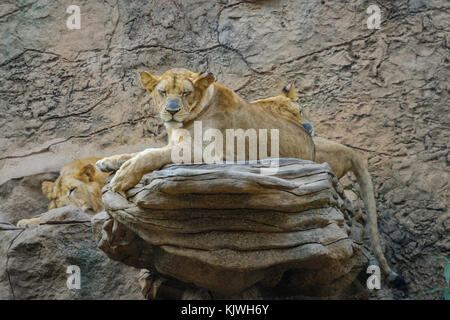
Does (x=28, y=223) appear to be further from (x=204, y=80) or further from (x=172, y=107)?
(x=204, y=80)

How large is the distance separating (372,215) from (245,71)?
212 centimetres

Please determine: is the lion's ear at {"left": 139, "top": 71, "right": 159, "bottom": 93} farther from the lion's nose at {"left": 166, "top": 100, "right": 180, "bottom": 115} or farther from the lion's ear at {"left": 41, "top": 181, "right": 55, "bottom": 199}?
the lion's ear at {"left": 41, "top": 181, "right": 55, "bottom": 199}

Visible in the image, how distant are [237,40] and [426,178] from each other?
241cm

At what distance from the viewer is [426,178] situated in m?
5.94

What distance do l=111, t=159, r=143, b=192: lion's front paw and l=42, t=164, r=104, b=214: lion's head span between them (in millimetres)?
1987

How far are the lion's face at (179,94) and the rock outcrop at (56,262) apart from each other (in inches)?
57.5

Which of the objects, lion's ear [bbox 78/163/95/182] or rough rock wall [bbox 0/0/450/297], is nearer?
lion's ear [bbox 78/163/95/182]

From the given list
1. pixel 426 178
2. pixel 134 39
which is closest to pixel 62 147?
pixel 134 39

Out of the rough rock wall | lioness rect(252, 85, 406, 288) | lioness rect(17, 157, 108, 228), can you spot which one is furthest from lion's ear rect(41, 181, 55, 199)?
lioness rect(252, 85, 406, 288)

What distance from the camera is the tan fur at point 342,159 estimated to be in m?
5.40

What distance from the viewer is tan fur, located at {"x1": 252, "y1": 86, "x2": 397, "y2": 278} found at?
5.40m

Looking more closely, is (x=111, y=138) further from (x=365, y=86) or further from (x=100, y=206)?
(x=365, y=86)

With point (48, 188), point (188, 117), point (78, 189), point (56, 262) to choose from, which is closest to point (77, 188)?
point (78, 189)

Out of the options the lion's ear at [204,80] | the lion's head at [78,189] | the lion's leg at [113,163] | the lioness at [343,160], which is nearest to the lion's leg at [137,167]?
the lion's leg at [113,163]
